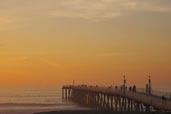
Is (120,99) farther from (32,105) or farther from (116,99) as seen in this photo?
(32,105)

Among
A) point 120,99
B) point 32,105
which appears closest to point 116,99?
point 120,99

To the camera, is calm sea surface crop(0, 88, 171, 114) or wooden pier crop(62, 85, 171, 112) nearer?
wooden pier crop(62, 85, 171, 112)

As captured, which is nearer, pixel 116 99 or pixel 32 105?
pixel 116 99

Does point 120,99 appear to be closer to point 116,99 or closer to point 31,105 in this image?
point 116,99

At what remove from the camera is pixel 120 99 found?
57.4 m

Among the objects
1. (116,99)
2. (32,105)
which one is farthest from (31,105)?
(116,99)

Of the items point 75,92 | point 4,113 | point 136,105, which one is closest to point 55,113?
point 136,105

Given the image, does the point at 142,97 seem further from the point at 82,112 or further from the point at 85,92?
the point at 85,92

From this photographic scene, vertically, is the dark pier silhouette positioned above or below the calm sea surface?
above

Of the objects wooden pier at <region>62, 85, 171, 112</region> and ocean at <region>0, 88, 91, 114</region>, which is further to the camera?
ocean at <region>0, 88, 91, 114</region>

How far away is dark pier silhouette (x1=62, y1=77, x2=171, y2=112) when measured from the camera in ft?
125

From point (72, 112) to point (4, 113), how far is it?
21.9 metres

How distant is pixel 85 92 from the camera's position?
81.8 meters

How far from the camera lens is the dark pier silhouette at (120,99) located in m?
38.0
